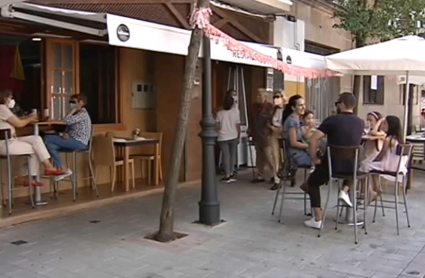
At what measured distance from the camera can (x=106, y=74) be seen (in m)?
9.34

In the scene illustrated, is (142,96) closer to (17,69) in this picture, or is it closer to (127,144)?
(127,144)

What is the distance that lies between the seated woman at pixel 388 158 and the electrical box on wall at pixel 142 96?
4.37 meters

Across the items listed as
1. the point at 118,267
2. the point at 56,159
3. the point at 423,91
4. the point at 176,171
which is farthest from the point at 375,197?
the point at 423,91

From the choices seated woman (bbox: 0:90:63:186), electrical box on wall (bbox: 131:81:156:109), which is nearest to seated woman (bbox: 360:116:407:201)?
seated woman (bbox: 0:90:63:186)

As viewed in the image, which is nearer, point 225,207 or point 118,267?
point 118,267

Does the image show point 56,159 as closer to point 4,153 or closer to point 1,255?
point 4,153

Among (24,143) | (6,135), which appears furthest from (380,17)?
(6,135)

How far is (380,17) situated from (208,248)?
7.26m

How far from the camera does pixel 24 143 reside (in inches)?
279

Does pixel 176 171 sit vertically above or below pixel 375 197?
above

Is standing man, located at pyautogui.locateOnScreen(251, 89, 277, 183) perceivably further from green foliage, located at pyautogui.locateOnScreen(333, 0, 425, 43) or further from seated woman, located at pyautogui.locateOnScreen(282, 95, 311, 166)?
green foliage, located at pyautogui.locateOnScreen(333, 0, 425, 43)

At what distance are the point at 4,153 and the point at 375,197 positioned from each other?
15.7ft

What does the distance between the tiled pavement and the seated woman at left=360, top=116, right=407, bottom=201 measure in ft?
1.79

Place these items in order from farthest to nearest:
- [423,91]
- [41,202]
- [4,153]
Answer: [423,91] → [41,202] → [4,153]
